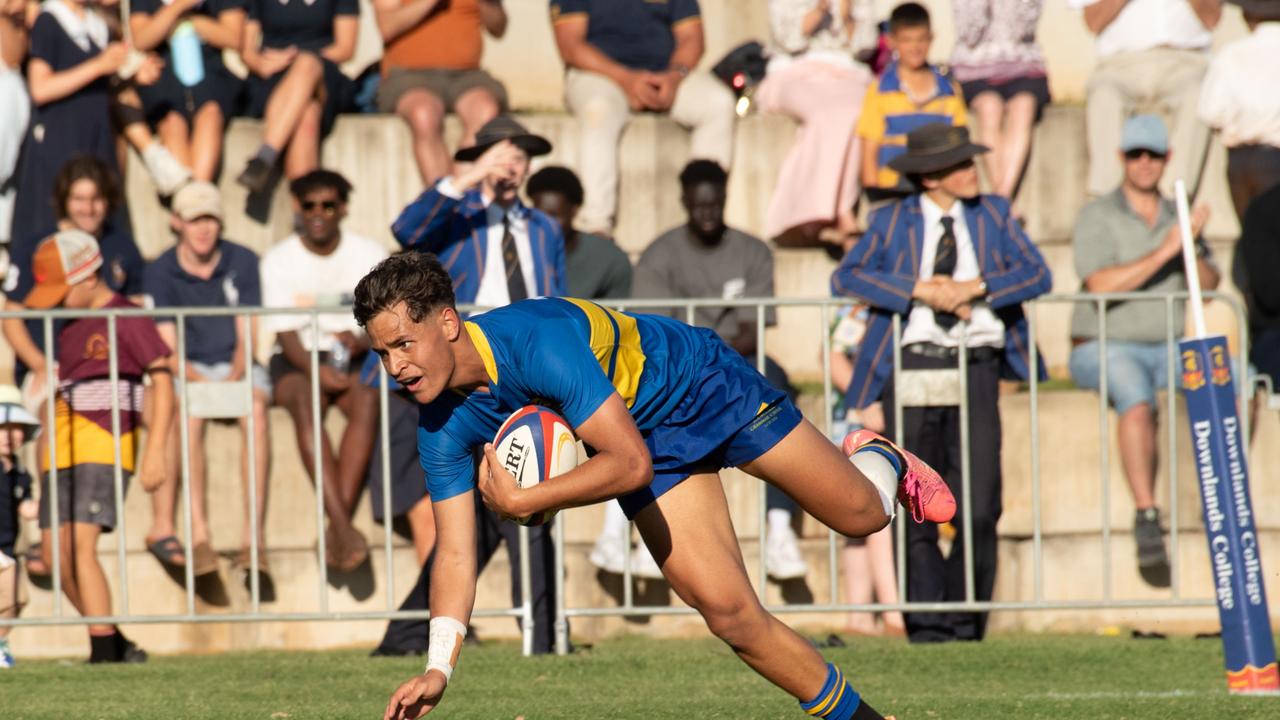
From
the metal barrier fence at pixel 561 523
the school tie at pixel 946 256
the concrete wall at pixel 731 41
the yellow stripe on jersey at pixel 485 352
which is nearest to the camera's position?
the yellow stripe on jersey at pixel 485 352

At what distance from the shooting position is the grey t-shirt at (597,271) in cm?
1035

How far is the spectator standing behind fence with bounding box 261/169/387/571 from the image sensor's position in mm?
9609

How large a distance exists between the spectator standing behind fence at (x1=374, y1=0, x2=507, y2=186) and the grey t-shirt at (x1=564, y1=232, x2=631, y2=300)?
1.47 m

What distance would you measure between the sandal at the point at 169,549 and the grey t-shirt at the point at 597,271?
2.54m

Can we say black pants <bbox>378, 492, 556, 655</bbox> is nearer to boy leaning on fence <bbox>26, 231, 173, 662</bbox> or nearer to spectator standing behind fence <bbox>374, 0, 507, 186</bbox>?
boy leaning on fence <bbox>26, 231, 173, 662</bbox>

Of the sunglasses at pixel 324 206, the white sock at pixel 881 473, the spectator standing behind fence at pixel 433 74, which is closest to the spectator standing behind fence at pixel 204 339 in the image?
the sunglasses at pixel 324 206

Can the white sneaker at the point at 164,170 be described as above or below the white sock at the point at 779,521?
above

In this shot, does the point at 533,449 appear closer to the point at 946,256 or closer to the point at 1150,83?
the point at 946,256

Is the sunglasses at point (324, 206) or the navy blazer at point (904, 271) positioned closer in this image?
the navy blazer at point (904, 271)

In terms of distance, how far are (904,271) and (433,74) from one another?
3.96m

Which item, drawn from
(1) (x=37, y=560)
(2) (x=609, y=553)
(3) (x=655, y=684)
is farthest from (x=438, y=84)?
(3) (x=655, y=684)

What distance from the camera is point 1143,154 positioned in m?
10.6

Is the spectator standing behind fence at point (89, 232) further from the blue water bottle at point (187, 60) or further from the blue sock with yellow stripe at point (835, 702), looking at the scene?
the blue sock with yellow stripe at point (835, 702)

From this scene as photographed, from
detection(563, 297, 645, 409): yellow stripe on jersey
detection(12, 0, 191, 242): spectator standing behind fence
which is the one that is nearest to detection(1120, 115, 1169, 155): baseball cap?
detection(563, 297, 645, 409): yellow stripe on jersey
